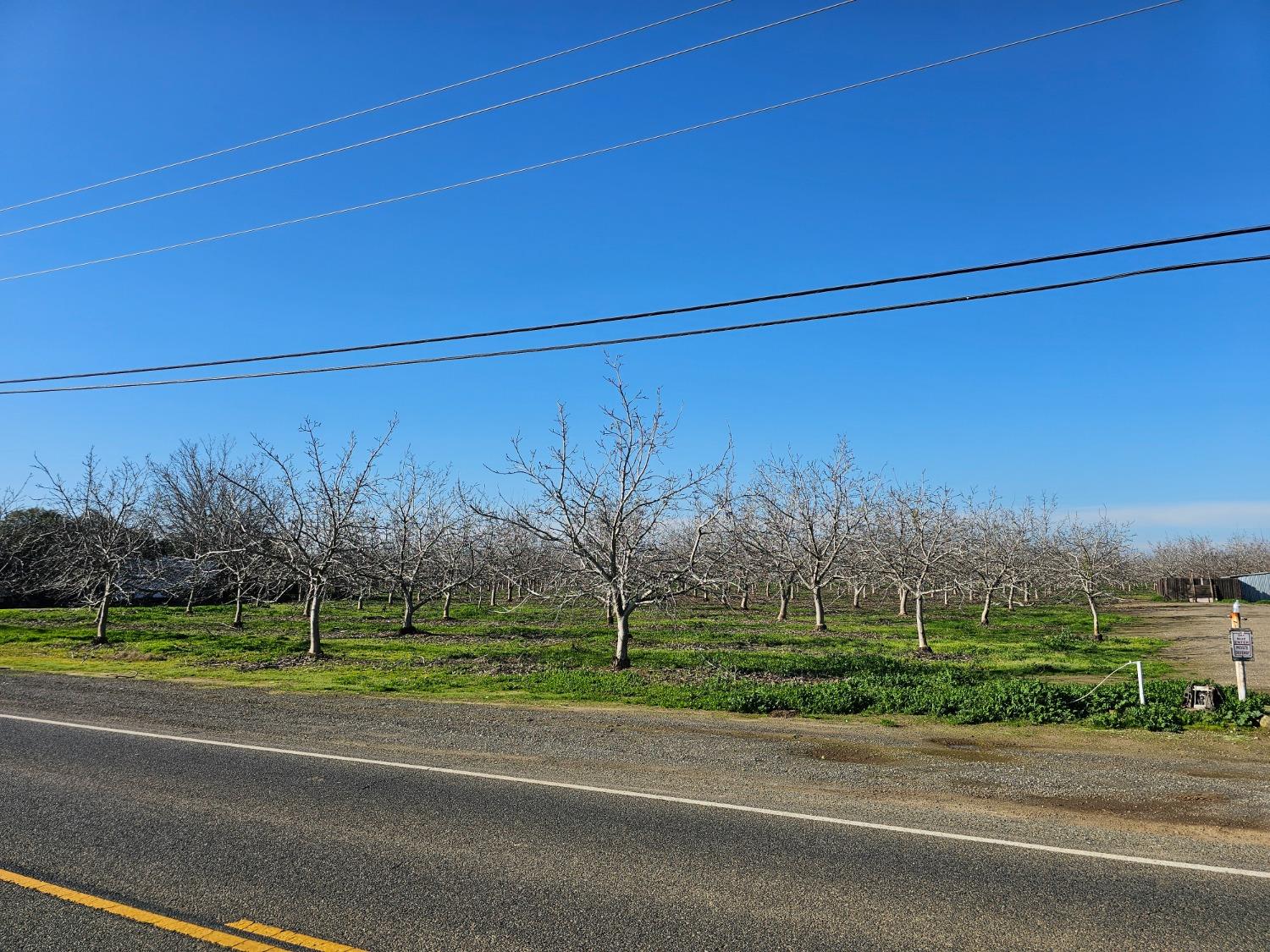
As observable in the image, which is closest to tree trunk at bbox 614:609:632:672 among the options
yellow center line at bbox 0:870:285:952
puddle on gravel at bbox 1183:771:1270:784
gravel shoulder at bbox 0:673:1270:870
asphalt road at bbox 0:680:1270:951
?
gravel shoulder at bbox 0:673:1270:870

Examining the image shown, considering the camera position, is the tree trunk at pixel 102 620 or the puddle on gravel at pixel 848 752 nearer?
the puddle on gravel at pixel 848 752

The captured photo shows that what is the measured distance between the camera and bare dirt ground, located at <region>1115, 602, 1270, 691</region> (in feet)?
60.0

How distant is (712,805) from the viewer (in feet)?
23.2

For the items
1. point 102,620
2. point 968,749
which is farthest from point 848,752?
point 102,620

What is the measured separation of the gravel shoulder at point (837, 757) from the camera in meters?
6.68

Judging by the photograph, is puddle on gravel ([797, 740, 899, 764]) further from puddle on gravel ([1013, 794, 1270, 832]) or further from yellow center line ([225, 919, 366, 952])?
yellow center line ([225, 919, 366, 952])

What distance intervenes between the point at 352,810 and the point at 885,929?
4.42m

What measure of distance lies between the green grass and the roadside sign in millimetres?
638

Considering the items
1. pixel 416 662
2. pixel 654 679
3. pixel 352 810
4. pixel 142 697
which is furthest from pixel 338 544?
pixel 352 810

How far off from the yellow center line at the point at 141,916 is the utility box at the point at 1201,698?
11.7 metres

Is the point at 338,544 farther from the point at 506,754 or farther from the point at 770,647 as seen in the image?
the point at 506,754

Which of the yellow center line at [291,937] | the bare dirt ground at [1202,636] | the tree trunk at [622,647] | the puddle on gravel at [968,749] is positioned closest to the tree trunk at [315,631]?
the tree trunk at [622,647]

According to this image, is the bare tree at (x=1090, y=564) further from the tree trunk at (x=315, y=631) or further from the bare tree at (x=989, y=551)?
the tree trunk at (x=315, y=631)

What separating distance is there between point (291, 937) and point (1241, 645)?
496 inches
